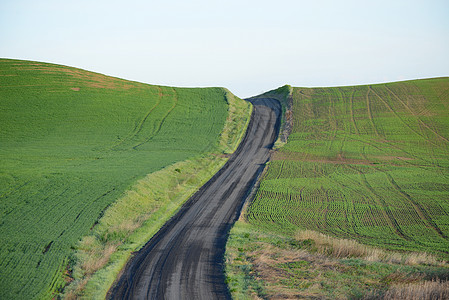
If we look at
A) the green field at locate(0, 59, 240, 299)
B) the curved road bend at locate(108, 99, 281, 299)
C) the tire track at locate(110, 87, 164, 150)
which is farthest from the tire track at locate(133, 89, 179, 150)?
the curved road bend at locate(108, 99, 281, 299)

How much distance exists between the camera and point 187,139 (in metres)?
49.1

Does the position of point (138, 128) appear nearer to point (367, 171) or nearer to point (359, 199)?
point (367, 171)

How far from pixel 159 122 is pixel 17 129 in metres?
19.5

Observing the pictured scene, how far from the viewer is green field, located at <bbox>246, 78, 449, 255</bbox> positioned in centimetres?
2459

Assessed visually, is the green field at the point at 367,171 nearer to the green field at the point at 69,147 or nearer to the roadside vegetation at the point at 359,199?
the roadside vegetation at the point at 359,199

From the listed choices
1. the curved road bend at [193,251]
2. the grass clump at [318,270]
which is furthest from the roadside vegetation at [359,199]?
the curved road bend at [193,251]

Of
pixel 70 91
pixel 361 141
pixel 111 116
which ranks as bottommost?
pixel 361 141

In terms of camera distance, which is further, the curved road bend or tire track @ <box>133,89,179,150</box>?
tire track @ <box>133,89,179,150</box>

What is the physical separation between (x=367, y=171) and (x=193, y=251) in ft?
81.1

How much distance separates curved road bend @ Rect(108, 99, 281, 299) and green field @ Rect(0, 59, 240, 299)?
3.52 metres

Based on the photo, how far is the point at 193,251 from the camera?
20750mm

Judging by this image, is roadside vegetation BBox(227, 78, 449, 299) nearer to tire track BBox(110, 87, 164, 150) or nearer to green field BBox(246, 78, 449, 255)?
green field BBox(246, 78, 449, 255)

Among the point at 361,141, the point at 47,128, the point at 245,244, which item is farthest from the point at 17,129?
the point at 361,141

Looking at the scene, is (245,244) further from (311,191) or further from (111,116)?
(111,116)
